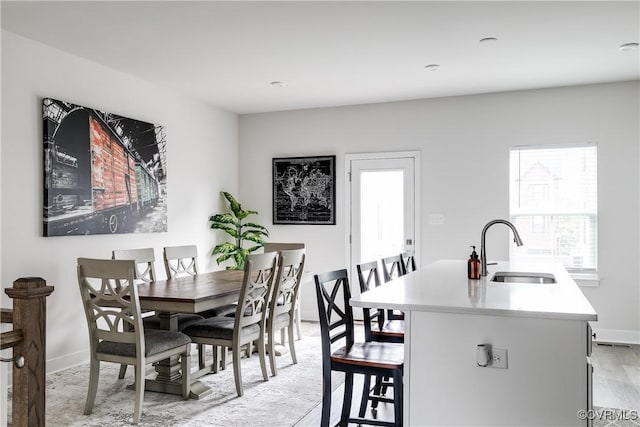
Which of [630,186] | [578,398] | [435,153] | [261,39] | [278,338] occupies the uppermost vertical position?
[261,39]

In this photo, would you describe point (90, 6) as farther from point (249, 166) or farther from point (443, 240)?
point (443, 240)

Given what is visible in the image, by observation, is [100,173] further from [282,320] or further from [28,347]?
[28,347]

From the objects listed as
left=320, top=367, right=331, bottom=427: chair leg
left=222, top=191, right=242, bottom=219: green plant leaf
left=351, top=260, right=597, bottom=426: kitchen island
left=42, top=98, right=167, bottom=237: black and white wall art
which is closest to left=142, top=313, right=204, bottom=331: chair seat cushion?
left=42, top=98, right=167, bottom=237: black and white wall art

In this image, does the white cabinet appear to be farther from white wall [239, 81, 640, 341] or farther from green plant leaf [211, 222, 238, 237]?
green plant leaf [211, 222, 238, 237]

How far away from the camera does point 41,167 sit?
4121 mm

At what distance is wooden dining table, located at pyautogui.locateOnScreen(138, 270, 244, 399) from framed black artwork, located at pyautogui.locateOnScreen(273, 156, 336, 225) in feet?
8.11

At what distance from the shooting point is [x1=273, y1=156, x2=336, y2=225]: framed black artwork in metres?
6.46

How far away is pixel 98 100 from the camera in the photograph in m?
4.71

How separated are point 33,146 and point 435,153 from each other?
13.0 ft

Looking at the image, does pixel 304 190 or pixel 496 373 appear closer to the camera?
pixel 496 373

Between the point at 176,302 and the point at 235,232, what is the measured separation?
300 cm

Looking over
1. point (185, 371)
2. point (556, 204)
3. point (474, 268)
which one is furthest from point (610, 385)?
point (185, 371)

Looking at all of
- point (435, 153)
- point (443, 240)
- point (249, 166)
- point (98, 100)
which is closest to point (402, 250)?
point (443, 240)

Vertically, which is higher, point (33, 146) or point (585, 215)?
point (33, 146)
